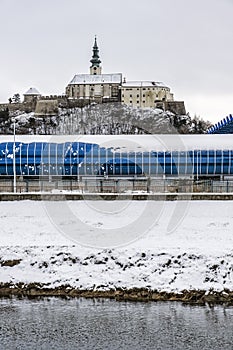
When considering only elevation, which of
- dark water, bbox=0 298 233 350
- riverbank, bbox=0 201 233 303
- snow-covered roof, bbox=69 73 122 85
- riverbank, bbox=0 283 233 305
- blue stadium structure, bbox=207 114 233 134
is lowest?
dark water, bbox=0 298 233 350

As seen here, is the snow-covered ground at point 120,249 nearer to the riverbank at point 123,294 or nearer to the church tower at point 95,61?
the riverbank at point 123,294

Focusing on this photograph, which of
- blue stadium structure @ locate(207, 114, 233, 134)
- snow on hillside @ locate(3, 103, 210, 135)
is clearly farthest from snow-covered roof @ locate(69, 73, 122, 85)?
blue stadium structure @ locate(207, 114, 233, 134)

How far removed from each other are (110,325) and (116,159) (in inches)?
1167

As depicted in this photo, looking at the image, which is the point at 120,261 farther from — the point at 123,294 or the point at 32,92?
the point at 32,92

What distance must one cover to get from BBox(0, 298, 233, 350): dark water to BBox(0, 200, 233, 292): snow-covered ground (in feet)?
3.96

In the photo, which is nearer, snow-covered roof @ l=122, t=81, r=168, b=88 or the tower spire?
snow-covered roof @ l=122, t=81, r=168, b=88

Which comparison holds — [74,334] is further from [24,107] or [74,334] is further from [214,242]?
[24,107]

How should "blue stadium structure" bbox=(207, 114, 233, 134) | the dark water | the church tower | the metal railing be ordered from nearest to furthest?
the dark water < the metal railing < "blue stadium structure" bbox=(207, 114, 233, 134) < the church tower

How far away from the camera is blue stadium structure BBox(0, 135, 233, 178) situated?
150 feet

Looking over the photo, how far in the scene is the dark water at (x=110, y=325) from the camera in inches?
602

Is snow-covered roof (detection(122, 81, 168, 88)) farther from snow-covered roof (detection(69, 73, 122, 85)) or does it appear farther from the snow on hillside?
the snow on hillside

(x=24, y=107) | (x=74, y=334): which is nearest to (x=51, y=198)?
(x=74, y=334)

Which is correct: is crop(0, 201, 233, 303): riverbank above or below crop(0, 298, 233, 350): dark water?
above

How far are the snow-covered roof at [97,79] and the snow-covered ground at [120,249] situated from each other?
10579 cm
